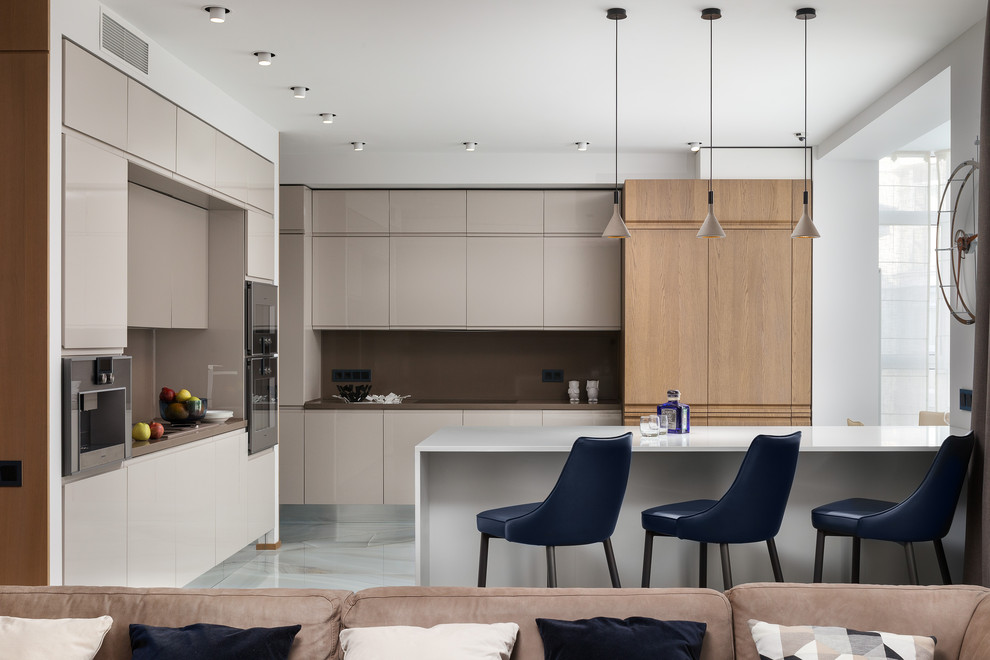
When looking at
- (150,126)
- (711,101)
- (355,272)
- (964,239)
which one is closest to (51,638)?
(150,126)

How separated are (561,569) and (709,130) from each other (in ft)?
10.5

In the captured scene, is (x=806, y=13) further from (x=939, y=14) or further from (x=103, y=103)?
(x=103, y=103)

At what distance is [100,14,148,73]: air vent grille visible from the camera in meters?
3.42

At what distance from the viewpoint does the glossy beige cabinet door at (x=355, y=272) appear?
6379 millimetres

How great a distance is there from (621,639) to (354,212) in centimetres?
495

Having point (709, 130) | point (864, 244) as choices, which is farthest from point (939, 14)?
point (864, 244)

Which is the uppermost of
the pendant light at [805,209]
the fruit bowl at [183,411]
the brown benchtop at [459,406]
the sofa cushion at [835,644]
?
the pendant light at [805,209]

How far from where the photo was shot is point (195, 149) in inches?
167

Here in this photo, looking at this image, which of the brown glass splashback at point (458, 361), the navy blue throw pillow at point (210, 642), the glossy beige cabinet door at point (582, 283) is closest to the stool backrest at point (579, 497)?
the navy blue throw pillow at point (210, 642)

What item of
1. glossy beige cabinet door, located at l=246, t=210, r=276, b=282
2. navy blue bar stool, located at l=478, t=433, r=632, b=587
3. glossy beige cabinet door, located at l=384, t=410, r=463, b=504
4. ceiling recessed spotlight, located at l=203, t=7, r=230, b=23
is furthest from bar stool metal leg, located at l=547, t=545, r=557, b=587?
glossy beige cabinet door, located at l=384, t=410, r=463, b=504

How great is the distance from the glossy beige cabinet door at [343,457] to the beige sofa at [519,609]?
413 cm

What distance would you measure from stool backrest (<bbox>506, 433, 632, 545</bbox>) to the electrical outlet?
150 inches

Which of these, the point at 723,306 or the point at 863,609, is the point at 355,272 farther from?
the point at 863,609

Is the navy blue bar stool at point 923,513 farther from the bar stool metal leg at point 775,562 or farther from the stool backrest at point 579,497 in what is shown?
the stool backrest at point 579,497
